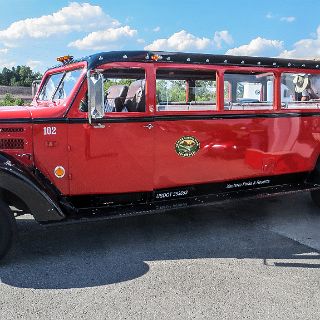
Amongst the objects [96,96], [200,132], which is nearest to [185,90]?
[200,132]

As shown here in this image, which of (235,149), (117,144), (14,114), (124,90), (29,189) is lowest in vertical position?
(29,189)

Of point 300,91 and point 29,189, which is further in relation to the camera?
point 300,91

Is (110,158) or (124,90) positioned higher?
(124,90)

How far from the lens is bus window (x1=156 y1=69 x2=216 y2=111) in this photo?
4895 mm

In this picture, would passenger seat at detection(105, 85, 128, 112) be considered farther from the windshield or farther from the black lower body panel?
the black lower body panel

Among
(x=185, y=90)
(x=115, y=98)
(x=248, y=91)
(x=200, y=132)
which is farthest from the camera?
(x=248, y=91)

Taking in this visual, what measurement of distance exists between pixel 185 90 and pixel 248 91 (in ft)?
2.88

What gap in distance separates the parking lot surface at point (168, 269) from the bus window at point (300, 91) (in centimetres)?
158

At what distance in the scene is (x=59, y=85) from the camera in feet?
16.5

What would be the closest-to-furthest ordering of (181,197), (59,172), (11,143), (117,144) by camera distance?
(11,143), (59,172), (117,144), (181,197)

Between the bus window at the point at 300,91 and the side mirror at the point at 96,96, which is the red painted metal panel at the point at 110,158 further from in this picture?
the bus window at the point at 300,91

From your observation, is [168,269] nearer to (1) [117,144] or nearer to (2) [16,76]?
(1) [117,144]

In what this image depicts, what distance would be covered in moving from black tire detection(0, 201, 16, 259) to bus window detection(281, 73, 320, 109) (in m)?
3.63

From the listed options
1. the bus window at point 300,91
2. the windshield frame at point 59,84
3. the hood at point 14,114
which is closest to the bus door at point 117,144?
the windshield frame at point 59,84
